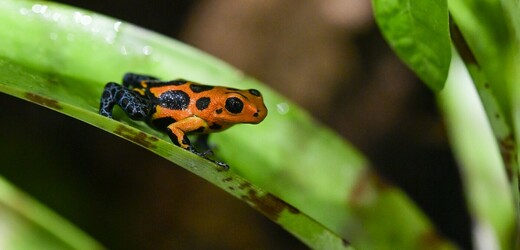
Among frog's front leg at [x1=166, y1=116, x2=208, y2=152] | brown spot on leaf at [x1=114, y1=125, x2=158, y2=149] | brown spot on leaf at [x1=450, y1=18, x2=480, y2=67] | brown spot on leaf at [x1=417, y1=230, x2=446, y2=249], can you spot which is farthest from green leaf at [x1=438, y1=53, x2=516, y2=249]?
brown spot on leaf at [x1=114, y1=125, x2=158, y2=149]

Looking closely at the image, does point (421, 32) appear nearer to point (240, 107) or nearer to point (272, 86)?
point (240, 107)

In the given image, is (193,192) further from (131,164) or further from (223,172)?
(223,172)

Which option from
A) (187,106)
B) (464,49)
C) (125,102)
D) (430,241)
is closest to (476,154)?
(430,241)

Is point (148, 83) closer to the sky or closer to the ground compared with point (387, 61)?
closer to the ground

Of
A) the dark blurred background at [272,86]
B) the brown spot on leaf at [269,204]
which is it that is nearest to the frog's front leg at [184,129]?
the brown spot on leaf at [269,204]

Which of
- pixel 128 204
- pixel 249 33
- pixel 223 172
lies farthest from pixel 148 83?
pixel 249 33

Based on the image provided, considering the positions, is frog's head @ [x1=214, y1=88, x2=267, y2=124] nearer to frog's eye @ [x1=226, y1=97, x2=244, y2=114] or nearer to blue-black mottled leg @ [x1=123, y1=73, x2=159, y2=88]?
frog's eye @ [x1=226, y1=97, x2=244, y2=114]

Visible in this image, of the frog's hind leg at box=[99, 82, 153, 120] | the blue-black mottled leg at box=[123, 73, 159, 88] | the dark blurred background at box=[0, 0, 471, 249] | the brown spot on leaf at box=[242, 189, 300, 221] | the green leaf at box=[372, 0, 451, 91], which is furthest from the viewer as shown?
the dark blurred background at box=[0, 0, 471, 249]
